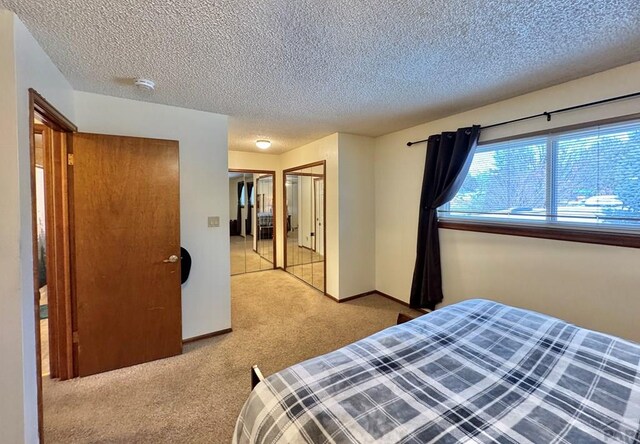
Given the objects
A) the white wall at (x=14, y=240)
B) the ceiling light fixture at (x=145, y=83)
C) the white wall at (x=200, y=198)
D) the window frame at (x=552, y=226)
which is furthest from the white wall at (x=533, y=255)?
the white wall at (x=14, y=240)

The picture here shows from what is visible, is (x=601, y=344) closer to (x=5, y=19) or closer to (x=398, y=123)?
(x=398, y=123)

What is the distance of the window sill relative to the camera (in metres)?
1.92

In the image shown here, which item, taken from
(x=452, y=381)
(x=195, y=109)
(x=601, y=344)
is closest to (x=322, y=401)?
(x=452, y=381)

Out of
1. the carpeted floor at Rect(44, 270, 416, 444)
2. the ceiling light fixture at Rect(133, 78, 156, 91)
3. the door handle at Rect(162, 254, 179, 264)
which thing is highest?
the ceiling light fixture at Rect(133, 78, 156, 91)

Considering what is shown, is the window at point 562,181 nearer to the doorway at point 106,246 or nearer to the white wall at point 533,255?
the white wall at point 533,255

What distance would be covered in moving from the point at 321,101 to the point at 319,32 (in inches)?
41.8

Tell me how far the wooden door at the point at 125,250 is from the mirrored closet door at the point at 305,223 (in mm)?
2355

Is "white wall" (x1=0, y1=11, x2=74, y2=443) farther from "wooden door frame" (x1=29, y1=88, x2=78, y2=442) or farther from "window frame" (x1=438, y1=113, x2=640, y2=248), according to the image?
"window frame" (x1=438, y1=113, x2=640, y2=248)

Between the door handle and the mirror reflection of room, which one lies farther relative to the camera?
the door handle

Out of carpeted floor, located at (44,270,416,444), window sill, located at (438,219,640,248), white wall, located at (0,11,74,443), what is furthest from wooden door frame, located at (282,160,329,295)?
white wall, located at (0,11,74,443)

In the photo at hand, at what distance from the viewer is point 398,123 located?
133 inches

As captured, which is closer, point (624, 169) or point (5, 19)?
point (5, 19)

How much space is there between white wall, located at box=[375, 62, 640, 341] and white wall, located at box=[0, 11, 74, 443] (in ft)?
11.2

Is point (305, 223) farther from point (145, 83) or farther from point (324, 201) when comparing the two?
point (145, 83)
